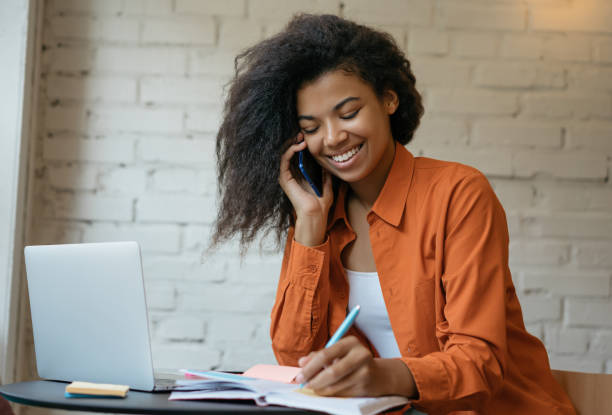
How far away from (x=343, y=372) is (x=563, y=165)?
1.48 metres

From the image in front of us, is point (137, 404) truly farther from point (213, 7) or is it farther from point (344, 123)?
point (213, 7)

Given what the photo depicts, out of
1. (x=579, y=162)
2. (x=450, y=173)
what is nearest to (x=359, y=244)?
(x=450, y=173)

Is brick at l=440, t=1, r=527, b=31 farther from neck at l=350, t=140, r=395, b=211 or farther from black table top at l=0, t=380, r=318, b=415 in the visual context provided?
black table top at l=0, t=380, r=318, b=415

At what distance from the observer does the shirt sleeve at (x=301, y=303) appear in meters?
1.44

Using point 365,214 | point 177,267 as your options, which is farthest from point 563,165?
point 177,267

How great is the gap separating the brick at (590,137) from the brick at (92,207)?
149 cm

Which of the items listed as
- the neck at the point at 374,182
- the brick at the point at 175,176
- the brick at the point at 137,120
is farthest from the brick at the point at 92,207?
the neck at the point at 374,182

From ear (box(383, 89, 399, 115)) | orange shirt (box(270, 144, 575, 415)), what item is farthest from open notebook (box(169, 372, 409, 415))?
ear (box(383, 89, 399, 115))

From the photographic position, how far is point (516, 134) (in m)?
2.10

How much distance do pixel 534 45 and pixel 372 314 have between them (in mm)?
1200

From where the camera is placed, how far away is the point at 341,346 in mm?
926

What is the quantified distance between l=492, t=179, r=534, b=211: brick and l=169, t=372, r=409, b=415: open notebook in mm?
1260

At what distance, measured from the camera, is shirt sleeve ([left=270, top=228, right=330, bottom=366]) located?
56.7 inches

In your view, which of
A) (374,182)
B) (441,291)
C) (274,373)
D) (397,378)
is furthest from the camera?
(374,182)
